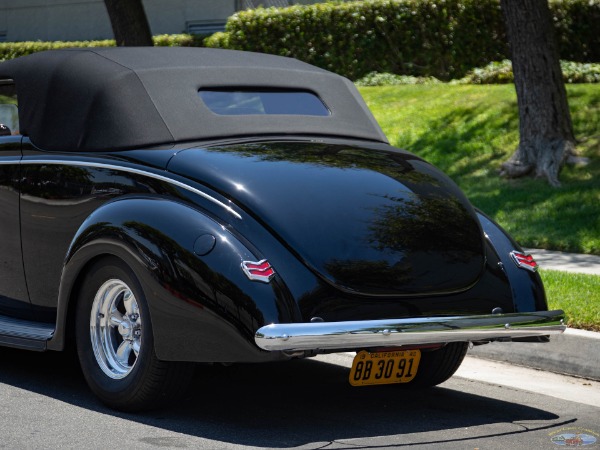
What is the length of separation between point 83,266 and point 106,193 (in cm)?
38

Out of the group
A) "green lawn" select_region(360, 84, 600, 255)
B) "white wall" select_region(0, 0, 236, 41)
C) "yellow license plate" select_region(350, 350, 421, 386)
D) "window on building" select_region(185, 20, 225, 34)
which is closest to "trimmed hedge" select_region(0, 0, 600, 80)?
"green lawn" select_region(360, 84, 600, 255)

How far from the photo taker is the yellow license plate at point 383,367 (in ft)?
17.2

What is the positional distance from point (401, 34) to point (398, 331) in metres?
14.8

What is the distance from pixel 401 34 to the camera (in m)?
19.2

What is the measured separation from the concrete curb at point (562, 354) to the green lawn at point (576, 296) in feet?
0.84

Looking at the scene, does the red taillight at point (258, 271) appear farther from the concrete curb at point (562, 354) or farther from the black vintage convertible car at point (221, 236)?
the concrete curb at point (562, 354)

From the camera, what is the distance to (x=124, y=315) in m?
5.48

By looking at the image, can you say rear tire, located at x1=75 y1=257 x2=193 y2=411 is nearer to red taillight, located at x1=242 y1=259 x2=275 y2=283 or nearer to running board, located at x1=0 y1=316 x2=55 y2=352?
running board, located at x1=0 y1=316 x2=55 y2=352

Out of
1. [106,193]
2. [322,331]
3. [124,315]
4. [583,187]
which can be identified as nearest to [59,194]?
[106,193]

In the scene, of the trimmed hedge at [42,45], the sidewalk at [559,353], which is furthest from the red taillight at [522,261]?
the trimmed hedge at [42,45]

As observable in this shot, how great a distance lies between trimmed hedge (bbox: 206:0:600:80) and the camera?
713 inches

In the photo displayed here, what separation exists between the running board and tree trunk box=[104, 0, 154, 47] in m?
8.98

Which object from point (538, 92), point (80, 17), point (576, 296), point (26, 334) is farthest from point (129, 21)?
point (80, 17)

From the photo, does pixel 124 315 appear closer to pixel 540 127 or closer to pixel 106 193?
pixel 106 193
